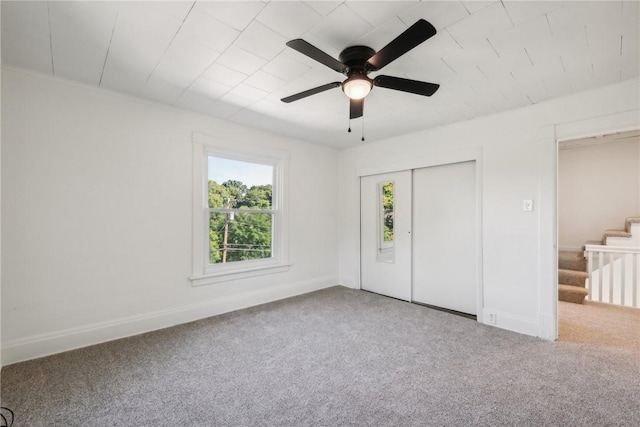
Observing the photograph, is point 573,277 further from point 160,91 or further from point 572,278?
point 160,91

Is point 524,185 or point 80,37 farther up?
point 80,37

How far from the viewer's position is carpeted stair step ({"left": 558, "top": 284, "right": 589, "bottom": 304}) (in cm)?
389

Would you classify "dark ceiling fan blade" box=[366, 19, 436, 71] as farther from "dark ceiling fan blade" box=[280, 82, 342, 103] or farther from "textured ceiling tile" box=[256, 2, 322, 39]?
"textured ceiling tile" box=[256, 2, 322, 39]

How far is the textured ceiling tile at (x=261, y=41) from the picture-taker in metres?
1.81

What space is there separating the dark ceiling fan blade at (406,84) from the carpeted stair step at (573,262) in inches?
164

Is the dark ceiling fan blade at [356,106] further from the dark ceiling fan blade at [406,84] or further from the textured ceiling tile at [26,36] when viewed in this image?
the textured ceiling tile at [26,36]

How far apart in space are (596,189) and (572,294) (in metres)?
2.05

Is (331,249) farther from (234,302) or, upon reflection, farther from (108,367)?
(108,367)

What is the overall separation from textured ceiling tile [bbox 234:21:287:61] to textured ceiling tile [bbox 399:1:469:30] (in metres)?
0.80

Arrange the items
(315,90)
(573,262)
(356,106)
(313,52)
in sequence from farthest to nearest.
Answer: (573,262)
(356,106)
(315,90)
(313,52)

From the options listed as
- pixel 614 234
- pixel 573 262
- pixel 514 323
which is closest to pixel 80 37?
pixel 514 323

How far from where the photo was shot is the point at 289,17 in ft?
5.55

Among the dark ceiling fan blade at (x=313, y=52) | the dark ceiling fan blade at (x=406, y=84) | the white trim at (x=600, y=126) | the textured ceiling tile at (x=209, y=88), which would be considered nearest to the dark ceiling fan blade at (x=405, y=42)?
the dark ceiling fan blade at (x=406, y=84)

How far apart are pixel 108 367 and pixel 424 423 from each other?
7.78 ft
